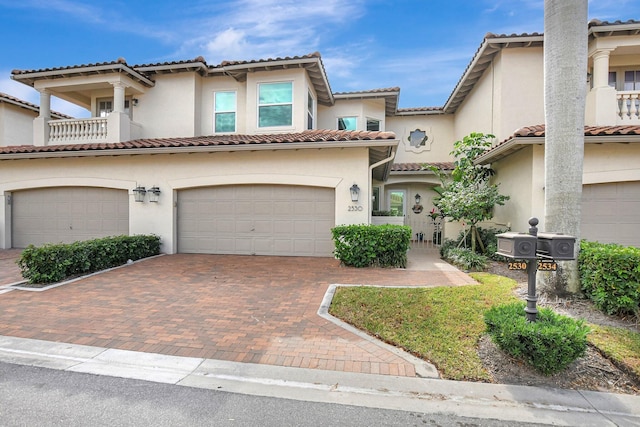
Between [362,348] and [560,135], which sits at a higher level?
[560,135]

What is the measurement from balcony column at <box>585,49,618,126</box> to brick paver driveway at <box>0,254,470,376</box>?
7129 mm

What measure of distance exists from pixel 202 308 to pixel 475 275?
249 inches

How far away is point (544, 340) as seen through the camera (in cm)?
325

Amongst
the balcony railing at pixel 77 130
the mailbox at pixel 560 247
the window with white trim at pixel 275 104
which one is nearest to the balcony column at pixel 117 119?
the balcony railing at pixel 77 130

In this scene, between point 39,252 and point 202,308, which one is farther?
point 39,252

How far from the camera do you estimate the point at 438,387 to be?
3.20 metres

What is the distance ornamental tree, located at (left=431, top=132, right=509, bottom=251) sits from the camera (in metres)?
9.36

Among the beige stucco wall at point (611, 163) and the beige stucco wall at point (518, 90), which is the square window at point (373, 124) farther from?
the beige stucco wall at point (611, 163)

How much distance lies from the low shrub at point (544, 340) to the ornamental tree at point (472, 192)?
6182 millimetres

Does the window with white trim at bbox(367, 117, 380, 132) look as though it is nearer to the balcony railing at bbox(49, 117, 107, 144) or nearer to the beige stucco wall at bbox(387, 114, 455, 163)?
the beige stucco wall at bbox(387, 114, 455, 163)

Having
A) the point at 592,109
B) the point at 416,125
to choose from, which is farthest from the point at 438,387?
the point at 416,125

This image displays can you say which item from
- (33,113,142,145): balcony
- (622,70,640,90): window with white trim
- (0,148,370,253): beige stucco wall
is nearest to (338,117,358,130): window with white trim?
(0,148,370,253): beige stucco wall

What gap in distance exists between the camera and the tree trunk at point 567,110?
199 inches

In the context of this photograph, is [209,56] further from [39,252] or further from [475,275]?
[475,275]
